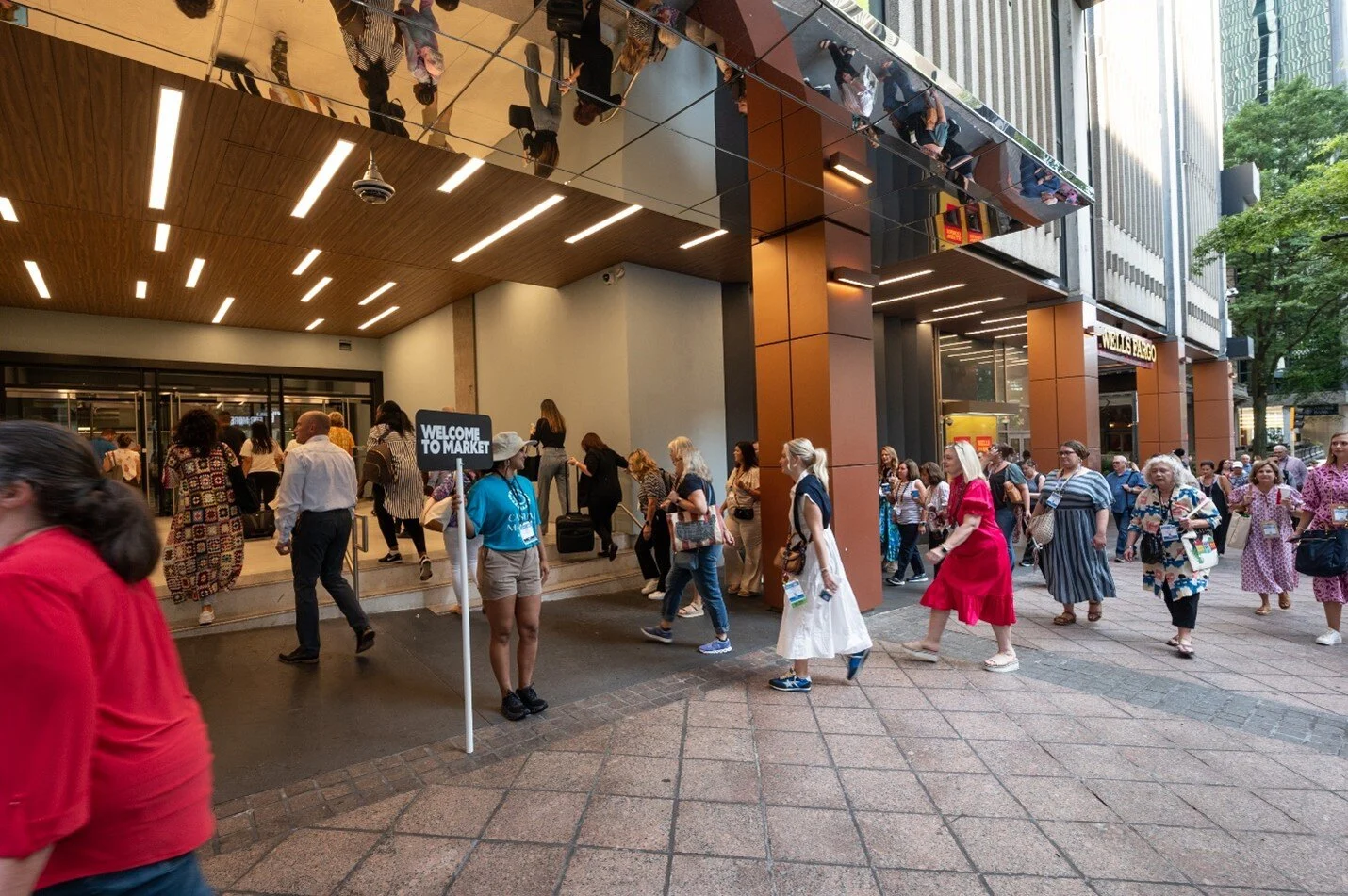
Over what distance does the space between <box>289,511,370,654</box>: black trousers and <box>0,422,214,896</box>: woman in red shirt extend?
3.77 meters

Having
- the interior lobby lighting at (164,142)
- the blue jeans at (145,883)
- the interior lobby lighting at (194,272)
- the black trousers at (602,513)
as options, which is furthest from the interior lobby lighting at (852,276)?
the interior lobby lighting at (194,272)

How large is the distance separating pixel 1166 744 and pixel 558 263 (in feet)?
28.3

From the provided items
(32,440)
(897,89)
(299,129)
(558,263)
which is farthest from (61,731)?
(558,263)

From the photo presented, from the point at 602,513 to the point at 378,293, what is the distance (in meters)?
6.36

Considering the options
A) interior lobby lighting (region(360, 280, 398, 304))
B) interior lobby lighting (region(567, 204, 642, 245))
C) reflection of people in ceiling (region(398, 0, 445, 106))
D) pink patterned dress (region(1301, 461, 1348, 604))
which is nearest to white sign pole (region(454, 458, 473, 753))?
reflection of people in ceiling (region(398, 0, 445, 106))

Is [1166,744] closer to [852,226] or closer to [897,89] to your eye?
[897,89]

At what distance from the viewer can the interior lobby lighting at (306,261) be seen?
8.69 m

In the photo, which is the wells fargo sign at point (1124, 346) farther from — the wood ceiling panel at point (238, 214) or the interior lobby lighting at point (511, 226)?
the interior lobby lighting at point (511, 226)

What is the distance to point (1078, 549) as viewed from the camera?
6227 millimetres

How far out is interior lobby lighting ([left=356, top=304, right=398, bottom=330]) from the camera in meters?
12.6

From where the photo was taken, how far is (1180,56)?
17750 mm

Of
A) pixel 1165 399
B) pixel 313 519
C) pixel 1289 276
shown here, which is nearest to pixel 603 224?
pixel 313 519

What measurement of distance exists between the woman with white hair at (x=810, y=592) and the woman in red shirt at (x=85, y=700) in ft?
11.8

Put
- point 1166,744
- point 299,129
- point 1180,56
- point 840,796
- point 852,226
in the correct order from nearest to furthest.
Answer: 1. point 840,796
2. point 1166,744
3. point 299,129
4. point 852,226
5. point 1180,56
